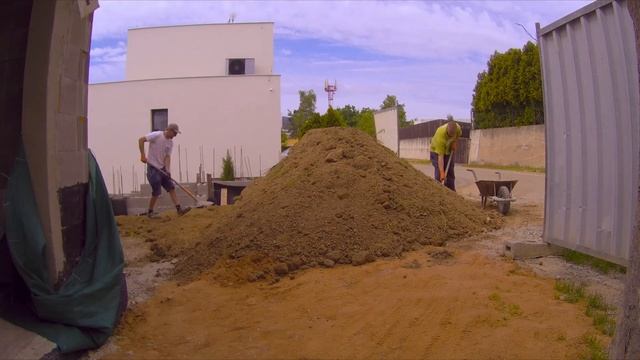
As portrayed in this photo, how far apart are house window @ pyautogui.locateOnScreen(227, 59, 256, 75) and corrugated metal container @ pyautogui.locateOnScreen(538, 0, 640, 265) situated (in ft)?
49.7

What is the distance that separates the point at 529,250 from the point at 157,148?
6.44m

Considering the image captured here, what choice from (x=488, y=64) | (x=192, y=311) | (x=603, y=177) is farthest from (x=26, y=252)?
(x=488, y=64)

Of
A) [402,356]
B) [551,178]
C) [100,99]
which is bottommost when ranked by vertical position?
[402,356]

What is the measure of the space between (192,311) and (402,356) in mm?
1929

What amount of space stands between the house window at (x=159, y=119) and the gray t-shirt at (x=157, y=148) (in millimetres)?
8035

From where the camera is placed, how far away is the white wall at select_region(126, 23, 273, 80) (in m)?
20.2

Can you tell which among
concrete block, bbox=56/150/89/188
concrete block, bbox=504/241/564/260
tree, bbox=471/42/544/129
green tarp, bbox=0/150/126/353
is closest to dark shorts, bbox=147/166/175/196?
concrete block, bbox=56/150/89/188

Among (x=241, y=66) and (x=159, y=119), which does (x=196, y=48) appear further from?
(x=159, y=119)

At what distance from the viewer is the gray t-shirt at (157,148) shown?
985cm

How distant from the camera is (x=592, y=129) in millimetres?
5277

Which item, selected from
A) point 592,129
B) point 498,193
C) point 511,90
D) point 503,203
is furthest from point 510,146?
point 592,129

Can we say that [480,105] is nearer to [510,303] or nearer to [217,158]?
[217,158]

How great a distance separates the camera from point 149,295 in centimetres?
529

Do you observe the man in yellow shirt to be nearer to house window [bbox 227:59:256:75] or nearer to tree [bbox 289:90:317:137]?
house window [bbox 227:59:256:75]
